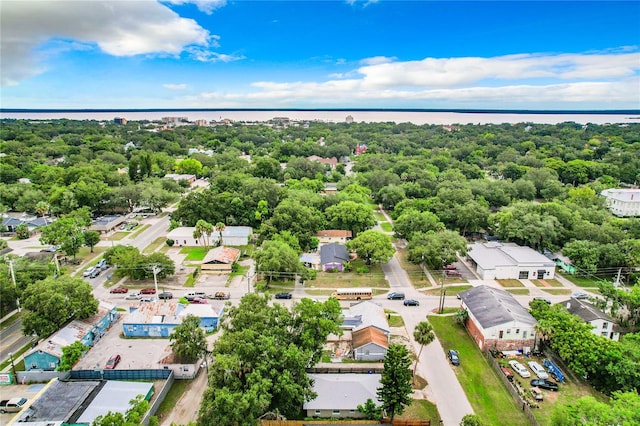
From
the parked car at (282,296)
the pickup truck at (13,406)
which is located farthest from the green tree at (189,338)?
the parked car at (282,296)

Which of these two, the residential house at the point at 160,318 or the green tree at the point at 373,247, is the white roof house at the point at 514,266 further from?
the residential house at the point at 160,318

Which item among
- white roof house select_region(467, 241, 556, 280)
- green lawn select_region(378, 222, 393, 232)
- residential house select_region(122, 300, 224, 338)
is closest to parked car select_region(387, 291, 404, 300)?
white roof house select_region(467, 241, 556, 280)

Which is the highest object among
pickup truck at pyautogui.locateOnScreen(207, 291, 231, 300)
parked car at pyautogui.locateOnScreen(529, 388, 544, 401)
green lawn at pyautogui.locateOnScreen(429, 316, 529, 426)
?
pickup truck at pyautogui.locateOnScreen(207, 291, 231, 300)

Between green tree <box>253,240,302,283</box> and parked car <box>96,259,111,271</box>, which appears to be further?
parked car <box>96,259,111,271</box>

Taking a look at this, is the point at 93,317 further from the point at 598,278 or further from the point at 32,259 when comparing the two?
→ the point at 598,278

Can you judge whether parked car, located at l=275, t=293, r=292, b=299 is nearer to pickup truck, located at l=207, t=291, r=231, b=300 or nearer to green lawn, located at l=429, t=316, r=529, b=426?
pickup truck, located at l=207, t=291, r=231, b=300
